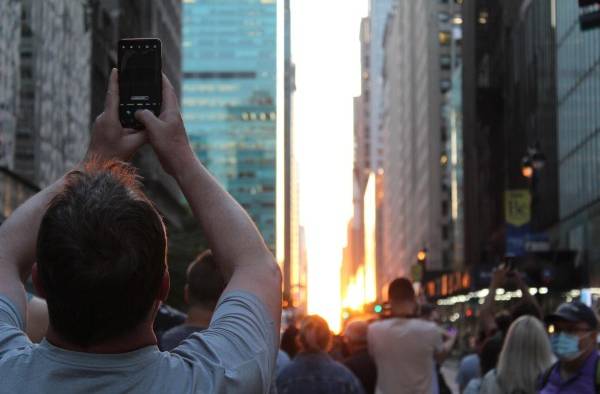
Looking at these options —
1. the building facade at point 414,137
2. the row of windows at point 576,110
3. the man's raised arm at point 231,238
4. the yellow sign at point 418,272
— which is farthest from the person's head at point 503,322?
the building facade at point 414,137

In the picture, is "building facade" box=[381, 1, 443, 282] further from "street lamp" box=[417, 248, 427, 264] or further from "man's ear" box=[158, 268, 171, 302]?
"man's ear" box=[158, 268, 171, 302]

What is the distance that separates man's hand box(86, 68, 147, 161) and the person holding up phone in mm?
226

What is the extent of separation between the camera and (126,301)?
2965 millimetres

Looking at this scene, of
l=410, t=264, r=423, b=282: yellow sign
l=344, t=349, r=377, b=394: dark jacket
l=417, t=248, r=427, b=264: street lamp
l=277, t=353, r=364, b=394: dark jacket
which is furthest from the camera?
l=410, t=264, r=423, b=282: yellow sign

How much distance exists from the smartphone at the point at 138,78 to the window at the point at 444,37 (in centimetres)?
13162

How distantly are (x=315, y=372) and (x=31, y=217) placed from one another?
6.60 m

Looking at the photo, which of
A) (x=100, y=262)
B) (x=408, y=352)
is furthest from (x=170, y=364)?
(x=408, y=352)

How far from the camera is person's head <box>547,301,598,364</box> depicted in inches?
329

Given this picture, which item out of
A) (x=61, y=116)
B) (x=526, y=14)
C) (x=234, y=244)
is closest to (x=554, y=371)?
(x=234, y=244)

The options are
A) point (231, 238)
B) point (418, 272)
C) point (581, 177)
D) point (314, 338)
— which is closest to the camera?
point (231, 238)

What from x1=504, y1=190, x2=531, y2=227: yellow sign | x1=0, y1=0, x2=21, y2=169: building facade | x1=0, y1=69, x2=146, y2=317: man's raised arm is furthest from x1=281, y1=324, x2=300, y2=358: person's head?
x1=0, y1=0, x2=21, y2=169: building facade

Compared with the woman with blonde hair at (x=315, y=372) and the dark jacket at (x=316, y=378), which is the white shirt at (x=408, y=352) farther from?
the dark jacket at (x=316, y=378)

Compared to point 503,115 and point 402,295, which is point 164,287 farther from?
point 503,115

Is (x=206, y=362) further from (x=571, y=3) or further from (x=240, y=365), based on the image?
(x=571, y=3)
